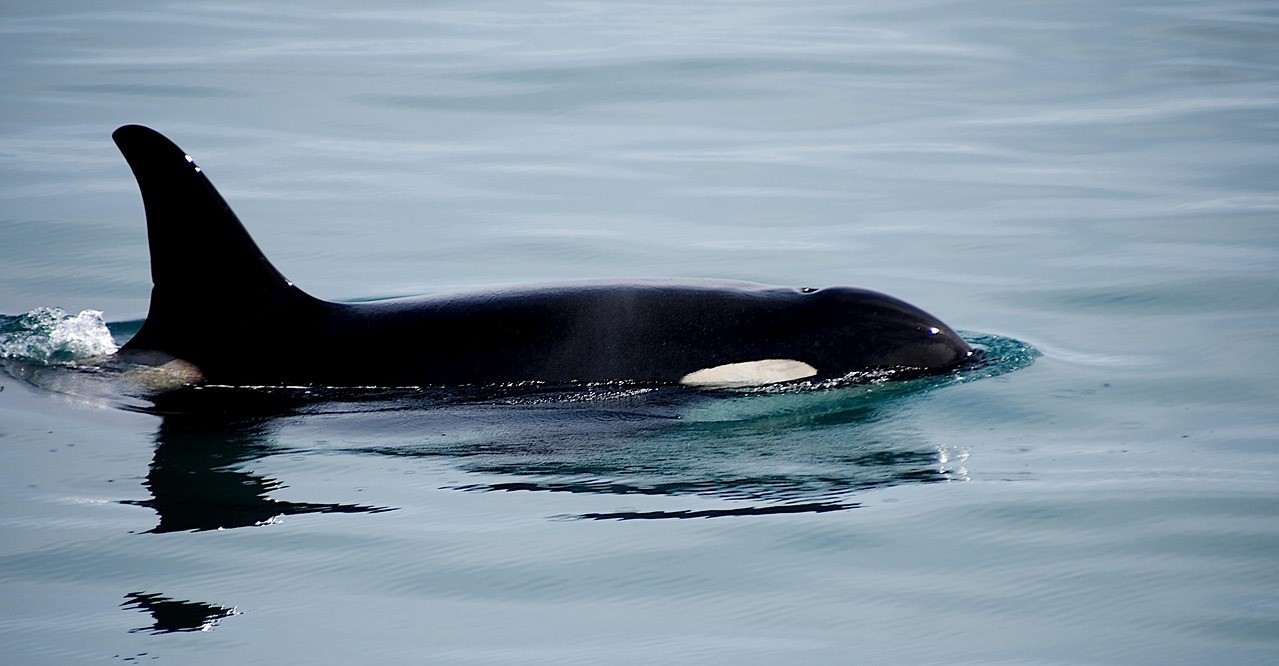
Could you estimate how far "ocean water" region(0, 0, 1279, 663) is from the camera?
18.2 ft

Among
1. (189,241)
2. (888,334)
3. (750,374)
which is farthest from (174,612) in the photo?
(888,334)

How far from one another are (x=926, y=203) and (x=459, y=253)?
416cm

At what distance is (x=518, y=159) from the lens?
16484mm

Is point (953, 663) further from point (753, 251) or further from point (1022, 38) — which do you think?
point (1022, 38)

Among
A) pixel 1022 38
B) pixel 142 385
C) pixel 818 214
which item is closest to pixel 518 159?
pixel 818 214

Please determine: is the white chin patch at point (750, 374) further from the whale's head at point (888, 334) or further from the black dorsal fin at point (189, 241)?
the black dorsal fin at point (189, 241)

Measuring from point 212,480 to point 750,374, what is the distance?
2749 mm

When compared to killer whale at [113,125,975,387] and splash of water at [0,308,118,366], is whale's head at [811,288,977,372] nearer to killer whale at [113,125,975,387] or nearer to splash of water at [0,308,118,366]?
killer whale at [113,125,975,387]

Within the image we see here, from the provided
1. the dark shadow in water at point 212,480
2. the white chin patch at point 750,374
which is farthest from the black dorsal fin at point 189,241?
the white chin patch at point 750,374

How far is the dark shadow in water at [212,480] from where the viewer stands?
259 inches

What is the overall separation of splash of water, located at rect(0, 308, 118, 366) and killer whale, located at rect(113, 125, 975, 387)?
0.86 meters

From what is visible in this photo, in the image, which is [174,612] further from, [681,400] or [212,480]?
[681,400]

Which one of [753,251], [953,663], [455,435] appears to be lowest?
[953,663]

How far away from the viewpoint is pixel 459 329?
8.45 meters
